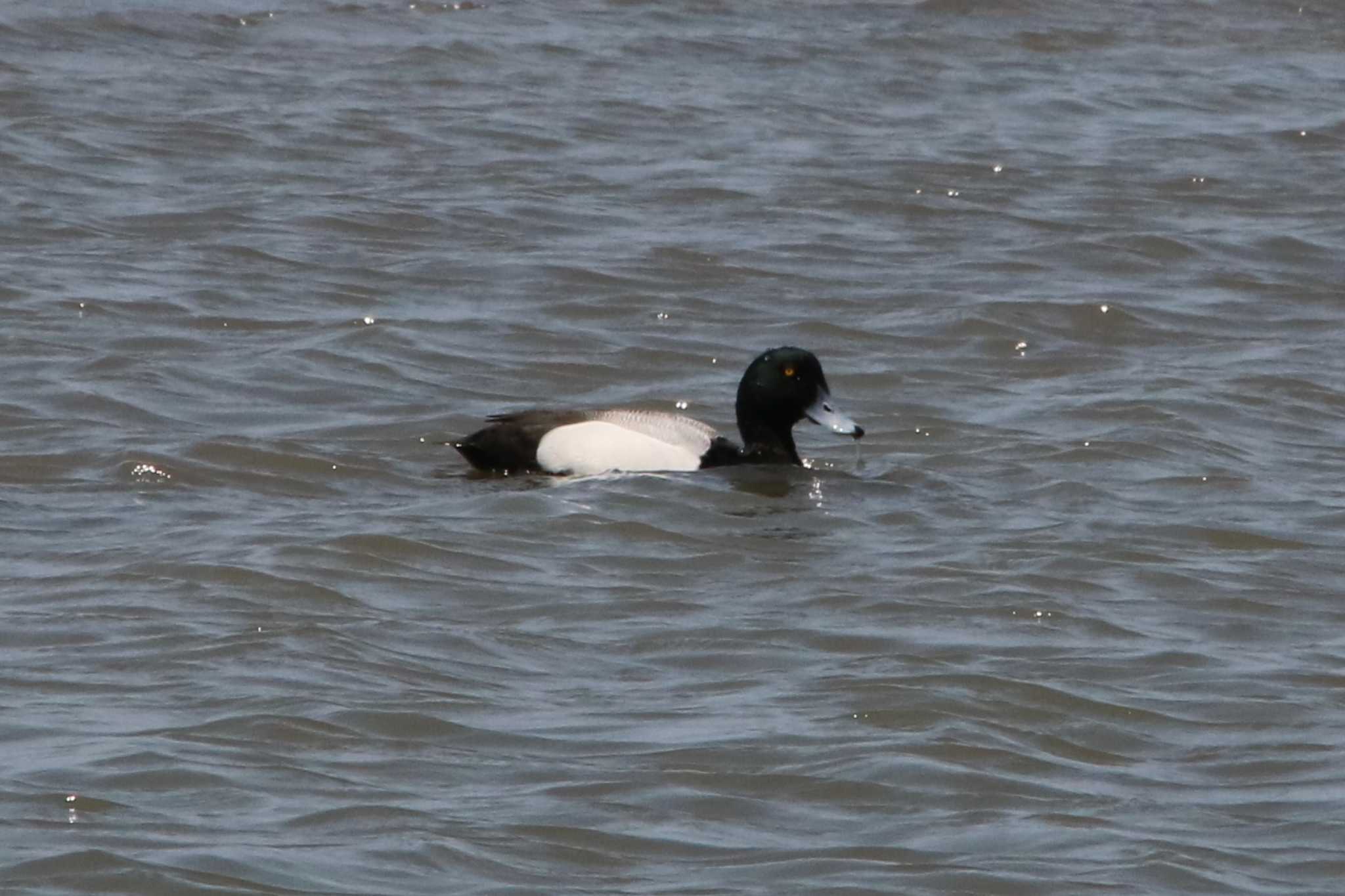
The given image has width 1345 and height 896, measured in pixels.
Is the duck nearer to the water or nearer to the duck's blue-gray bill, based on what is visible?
the duck's blue-gray bill

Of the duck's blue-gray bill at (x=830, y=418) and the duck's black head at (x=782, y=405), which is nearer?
the duck's blue-gray bill at (x=830, y=418)

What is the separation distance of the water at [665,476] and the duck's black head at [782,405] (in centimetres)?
24

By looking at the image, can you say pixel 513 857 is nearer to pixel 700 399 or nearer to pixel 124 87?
pixel 700 399

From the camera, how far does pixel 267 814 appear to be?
5.71 meters

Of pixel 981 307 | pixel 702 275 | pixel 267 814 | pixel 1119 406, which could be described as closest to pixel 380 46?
pixel 702 275

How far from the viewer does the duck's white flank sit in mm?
9773

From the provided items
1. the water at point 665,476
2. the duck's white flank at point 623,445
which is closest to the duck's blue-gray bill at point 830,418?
the water at point 665,476

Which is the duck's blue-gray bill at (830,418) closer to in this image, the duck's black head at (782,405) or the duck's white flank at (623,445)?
the duck's black head at (782,405)

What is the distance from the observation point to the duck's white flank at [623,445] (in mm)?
9773

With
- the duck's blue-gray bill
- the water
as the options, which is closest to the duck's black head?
the duck's blue-gray bill

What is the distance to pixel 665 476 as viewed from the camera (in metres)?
9.89

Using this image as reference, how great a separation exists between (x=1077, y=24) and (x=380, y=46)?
5398 millimetres

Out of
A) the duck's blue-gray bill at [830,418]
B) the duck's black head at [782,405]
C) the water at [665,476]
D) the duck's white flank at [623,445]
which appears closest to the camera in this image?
the water at [665,476]

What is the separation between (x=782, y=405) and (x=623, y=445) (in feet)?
2.41
